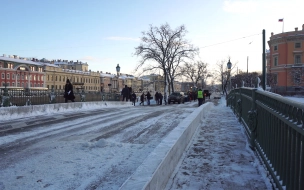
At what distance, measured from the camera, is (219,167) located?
473cm

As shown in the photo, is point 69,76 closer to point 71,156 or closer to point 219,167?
point 71,156

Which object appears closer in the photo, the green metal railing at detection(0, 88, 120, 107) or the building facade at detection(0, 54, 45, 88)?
the green metal railing at detection(0, 88, 120, 107)

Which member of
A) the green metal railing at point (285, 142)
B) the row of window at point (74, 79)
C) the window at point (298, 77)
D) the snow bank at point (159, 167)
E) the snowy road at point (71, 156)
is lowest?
the snowy road at point (71, 156)

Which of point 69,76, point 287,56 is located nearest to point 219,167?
point 287,56

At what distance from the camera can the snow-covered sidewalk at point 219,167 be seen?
399cm

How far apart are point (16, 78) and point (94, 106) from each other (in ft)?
264

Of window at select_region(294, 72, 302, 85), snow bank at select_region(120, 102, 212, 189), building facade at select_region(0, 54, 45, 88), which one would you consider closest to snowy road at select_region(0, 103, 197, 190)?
snow bank at select_region(120, 102, 212, 189)

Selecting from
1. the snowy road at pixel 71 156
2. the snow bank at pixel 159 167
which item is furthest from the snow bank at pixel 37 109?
the snow bank at pixel 159 167

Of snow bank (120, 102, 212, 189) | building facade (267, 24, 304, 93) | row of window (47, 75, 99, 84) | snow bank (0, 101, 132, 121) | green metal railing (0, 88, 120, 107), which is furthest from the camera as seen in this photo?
row of window (47, 75, 99, 84)

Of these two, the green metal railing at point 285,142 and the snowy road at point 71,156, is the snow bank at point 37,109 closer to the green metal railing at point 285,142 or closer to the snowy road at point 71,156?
the snowy road at point 71,156

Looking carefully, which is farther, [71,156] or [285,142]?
[71,156]

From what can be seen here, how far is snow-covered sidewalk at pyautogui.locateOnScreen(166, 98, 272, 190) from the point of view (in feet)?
13.1

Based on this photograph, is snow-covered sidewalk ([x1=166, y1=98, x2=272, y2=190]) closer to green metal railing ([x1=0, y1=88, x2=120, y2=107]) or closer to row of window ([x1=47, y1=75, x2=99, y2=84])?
green metal railing ([x1=0, y1=88, x2=120, y2=107])

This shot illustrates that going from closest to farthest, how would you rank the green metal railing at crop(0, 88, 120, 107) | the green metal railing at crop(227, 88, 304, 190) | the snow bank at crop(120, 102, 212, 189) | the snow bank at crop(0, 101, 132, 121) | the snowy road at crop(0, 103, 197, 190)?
the green metal railing at crop(227, 88, 304, 190), the snow bank at crop(120, 102, 212, 189), the snowy road at crop(0, 103, 197, 190), the snow bank at crop(0, 101, 132, 121), the green metal railing at crop(0, 88, 120, 107)
